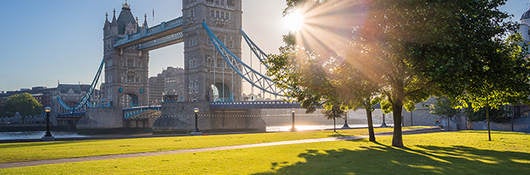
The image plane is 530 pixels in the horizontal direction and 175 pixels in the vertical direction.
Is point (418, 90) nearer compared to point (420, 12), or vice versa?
point (420, 12)

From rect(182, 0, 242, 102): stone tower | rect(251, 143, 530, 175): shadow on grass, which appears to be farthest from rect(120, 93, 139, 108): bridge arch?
rect(251, 143, 530, 175): shadow on grass

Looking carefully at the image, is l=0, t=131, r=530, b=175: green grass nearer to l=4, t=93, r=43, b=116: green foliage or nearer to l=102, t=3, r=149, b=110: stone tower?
l=102, t=3, r=149, b=110: stone tower

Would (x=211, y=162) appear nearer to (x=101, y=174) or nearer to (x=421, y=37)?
(x=101, y=174)

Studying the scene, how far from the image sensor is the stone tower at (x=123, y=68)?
123750mm

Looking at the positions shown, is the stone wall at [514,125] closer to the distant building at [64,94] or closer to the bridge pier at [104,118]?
the bridge pier at [104,118]

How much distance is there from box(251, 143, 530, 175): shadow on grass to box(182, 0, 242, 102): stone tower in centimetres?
7216

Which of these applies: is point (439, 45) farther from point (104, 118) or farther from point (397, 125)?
point (104, 118)

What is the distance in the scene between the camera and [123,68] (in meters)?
124

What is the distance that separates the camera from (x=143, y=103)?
12812 cm

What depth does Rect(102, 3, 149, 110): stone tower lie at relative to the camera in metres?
124

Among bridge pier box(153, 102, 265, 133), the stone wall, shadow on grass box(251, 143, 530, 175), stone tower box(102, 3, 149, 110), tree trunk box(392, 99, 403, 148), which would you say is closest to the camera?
shadow on grass box(251, 143, 530, 175)

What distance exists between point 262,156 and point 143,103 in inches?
4389

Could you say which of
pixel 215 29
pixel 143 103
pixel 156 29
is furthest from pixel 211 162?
pixel 143 103

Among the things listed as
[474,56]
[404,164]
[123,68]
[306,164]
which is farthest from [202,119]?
[404,164]
